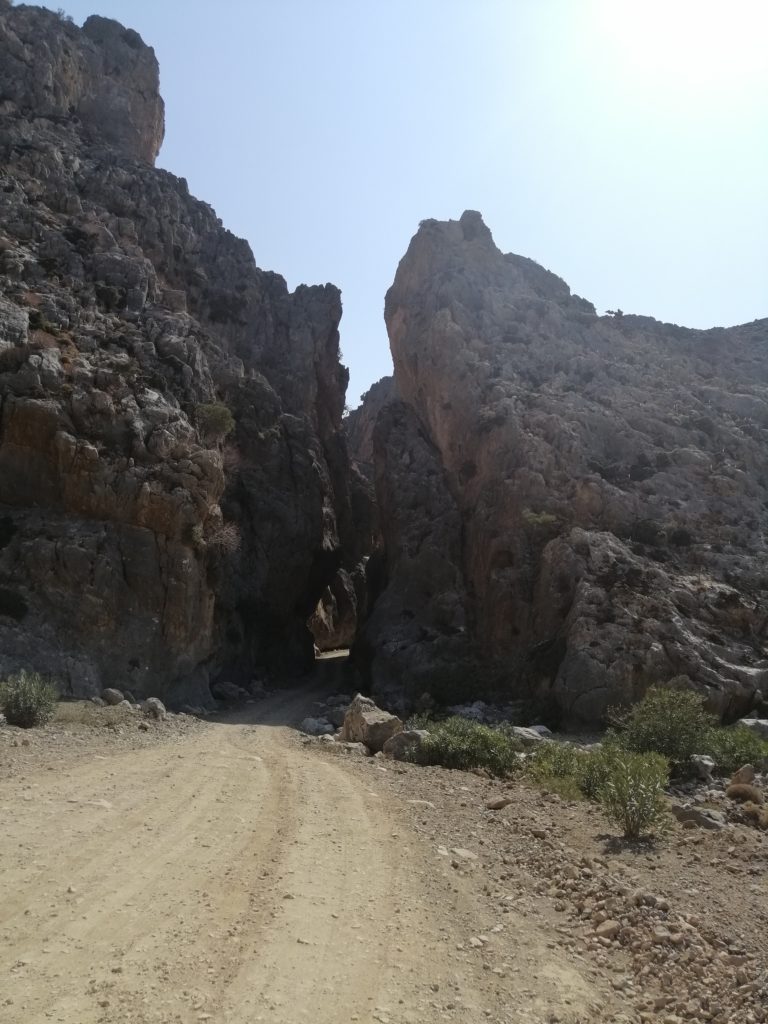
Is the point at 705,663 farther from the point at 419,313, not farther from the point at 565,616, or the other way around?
the point at 419,313

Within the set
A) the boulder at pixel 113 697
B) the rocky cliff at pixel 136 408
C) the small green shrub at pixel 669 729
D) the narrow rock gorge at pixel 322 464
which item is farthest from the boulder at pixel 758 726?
the rocky cliff at pixel 136 408

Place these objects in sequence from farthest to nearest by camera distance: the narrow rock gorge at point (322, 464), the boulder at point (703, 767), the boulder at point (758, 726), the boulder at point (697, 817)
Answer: the narrow rock gorge at point (322, 464) → the boulder at point (758, 726) → the boulder at point (703, 767) → the boulder at point (697, 817)

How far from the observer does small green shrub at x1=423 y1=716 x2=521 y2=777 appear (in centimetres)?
1365

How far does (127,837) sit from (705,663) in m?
22.2

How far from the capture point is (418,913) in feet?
19.5

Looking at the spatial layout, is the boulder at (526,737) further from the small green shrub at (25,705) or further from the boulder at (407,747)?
the small green shrub at (25,705)

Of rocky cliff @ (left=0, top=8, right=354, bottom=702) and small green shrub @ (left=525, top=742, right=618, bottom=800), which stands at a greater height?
rocky cliff @ (left=0, top=8, right=354, bottom=702)

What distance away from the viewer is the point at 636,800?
8805 mm

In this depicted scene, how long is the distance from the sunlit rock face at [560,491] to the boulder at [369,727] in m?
10.1

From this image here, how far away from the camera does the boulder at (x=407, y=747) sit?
48.0 ft

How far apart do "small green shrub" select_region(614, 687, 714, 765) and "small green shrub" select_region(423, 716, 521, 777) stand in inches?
117

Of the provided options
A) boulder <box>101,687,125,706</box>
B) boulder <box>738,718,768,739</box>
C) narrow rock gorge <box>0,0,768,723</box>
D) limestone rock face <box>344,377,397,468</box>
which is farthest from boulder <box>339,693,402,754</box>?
limestone rock face <box>344,377,397,468</box>

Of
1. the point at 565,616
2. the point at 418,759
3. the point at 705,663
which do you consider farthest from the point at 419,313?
the point at 418,759

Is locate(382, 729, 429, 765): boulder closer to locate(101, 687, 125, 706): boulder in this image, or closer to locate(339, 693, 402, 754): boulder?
locate(339, 693, 402, 754): boulder
